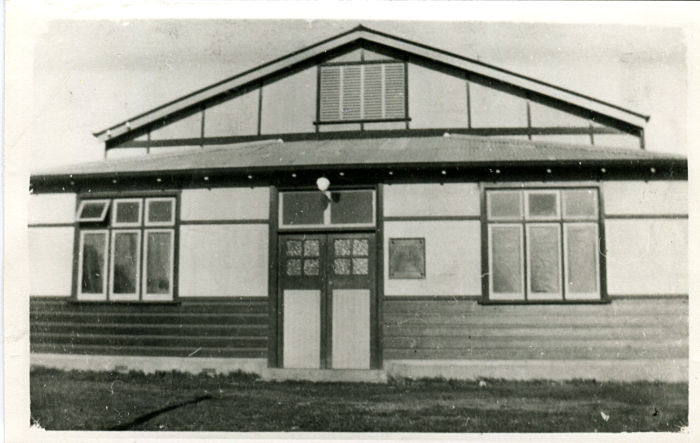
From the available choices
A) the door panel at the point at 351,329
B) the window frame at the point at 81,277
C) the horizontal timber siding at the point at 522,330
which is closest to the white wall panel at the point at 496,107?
the horizontal timber siding at the point at 522,330

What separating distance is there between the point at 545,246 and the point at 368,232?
2506 mm

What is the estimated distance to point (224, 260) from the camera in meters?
10.2

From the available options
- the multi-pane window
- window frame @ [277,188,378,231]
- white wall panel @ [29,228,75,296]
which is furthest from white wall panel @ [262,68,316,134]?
white wall panel @ [29,228,75,296]

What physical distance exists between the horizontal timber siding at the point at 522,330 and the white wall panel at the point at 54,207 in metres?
4.85

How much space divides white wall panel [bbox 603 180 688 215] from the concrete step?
3.93 metres

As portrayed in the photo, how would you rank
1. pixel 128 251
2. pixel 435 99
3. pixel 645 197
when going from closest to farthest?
pixel 645 197 → pixel 128 251 → pixel 435 99

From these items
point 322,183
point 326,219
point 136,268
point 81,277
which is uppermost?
point 322,183

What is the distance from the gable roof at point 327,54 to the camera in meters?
10.1

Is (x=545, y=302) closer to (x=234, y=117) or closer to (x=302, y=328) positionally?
(x=302, y=328)

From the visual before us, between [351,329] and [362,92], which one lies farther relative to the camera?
[362,92]

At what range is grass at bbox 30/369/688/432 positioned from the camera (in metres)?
8.12

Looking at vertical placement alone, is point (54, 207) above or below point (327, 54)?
below

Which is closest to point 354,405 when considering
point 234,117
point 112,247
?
point 112,247

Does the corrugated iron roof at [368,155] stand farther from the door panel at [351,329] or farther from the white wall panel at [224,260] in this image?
the door panel at [351,329]
